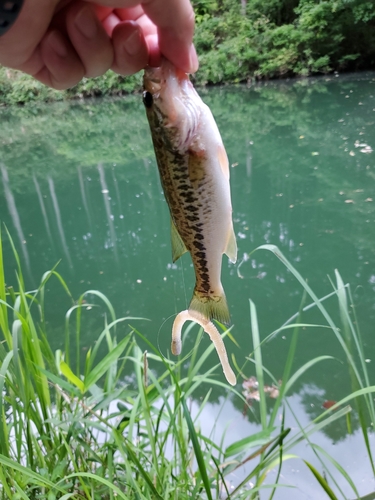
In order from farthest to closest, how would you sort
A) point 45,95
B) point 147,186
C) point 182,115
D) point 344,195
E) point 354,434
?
point 45,95 < point 147,186 < point 344,195 < point 354,434 < point 182,115

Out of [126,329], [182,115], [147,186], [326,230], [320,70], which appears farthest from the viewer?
Result: [320,70]

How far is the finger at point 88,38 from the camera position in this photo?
985 mm

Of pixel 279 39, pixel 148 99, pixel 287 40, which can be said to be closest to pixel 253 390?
pixel 148 99

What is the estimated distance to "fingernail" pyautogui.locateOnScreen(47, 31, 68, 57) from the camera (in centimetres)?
108

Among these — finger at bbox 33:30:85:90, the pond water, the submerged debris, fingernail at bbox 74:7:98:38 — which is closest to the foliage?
the pond water

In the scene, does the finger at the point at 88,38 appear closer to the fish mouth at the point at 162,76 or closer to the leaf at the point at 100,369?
the fish mouth at the point at 162,76

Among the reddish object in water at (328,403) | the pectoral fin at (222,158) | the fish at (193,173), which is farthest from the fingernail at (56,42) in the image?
Answer: the reddish object in water at (328,403)

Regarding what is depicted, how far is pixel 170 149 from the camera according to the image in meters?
0.91

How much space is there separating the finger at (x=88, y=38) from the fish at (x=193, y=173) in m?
0.21

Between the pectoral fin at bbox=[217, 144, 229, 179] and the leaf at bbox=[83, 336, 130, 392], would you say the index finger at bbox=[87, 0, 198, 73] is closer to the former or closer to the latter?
the pectoral fin at bbox=[217, 144, 229, 179]

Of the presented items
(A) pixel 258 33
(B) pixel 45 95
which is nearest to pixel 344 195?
(A) pixel 258 33

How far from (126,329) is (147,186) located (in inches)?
157

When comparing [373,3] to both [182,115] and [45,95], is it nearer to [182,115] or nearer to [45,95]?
[45,95]

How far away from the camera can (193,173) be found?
0.92m
